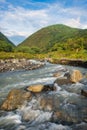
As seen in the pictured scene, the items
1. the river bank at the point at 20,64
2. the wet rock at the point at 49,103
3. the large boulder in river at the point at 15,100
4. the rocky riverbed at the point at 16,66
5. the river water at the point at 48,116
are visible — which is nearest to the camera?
the river water at the point at 48,116

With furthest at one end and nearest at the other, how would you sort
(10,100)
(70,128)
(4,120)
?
(10,100) < (4,120) < (70,128)

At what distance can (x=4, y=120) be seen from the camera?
55.3ft

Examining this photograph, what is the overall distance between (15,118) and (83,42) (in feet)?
338

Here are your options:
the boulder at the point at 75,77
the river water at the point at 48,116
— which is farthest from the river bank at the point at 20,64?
the river water at the point at 48,116

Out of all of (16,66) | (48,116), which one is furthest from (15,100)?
(16,66)

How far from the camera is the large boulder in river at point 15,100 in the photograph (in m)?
19.4

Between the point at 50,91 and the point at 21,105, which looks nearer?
the point at 21,105

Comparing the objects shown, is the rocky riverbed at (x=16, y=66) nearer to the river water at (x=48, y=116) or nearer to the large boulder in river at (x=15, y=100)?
the large boulder in river at (x=15, y=100)

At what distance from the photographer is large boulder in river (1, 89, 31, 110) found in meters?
19.4

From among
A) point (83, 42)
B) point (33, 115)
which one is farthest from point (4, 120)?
point (83, 42)

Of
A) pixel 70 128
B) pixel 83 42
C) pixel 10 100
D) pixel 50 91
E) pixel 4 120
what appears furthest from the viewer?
pixel 83 42

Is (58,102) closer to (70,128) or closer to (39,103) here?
(39,103)

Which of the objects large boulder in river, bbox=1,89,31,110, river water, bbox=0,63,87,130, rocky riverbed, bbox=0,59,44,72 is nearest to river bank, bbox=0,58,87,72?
rocky riverbed, bbox=0,59,44,72

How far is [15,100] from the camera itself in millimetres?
20062
